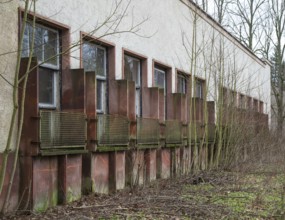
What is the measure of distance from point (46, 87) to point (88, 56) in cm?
174

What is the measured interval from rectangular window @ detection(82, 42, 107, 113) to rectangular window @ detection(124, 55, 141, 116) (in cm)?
117

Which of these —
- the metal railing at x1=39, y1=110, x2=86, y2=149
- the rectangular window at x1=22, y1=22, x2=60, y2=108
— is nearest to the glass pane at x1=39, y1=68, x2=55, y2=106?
the rectangular window at x1=22, y1=22, x2=60, y2=108

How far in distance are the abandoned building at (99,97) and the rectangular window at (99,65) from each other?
2 centimetres

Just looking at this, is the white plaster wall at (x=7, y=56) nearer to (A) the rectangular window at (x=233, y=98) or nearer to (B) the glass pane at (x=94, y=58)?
(B) the glass pane at (x=94, y=58)

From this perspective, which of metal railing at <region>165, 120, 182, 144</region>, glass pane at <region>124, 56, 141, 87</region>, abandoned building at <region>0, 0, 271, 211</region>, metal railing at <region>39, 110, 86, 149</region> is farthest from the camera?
metal railing at <region>165, 120, 182, 144</region>

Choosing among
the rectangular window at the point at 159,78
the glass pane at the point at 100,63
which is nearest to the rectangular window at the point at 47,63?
the glass pane at the point at 100,63

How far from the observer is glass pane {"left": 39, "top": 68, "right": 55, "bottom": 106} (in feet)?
28.5

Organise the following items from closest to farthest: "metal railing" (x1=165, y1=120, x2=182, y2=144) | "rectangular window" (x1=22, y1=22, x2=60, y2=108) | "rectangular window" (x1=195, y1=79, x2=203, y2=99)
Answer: "rectangular window" (x1=22, y1=22, x2=60, y2=108)
"metal railing" (x1=165, y1=120, x2=182, y2=144)
"rectangular window" (x1=195, y1=79, x2=203, y2=99)

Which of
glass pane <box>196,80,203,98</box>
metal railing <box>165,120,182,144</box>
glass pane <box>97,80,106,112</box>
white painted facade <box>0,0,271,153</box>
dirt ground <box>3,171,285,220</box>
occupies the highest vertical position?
white painted facade <box>0,0,271,153</box>

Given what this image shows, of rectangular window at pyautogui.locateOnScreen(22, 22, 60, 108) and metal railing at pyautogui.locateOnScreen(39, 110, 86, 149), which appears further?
rectangular window at pyautogui.locateOnScreen(22, 22, 60, 108)

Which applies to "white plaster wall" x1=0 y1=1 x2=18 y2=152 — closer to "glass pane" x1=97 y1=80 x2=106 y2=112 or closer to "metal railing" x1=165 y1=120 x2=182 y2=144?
"glass pane" x1=97 y1=80 x2=106 y2=112

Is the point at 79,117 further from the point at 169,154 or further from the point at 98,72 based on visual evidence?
the point at 169,154

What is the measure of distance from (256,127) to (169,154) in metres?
5.40

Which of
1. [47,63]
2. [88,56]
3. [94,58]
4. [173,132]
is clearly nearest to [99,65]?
[94,58]
